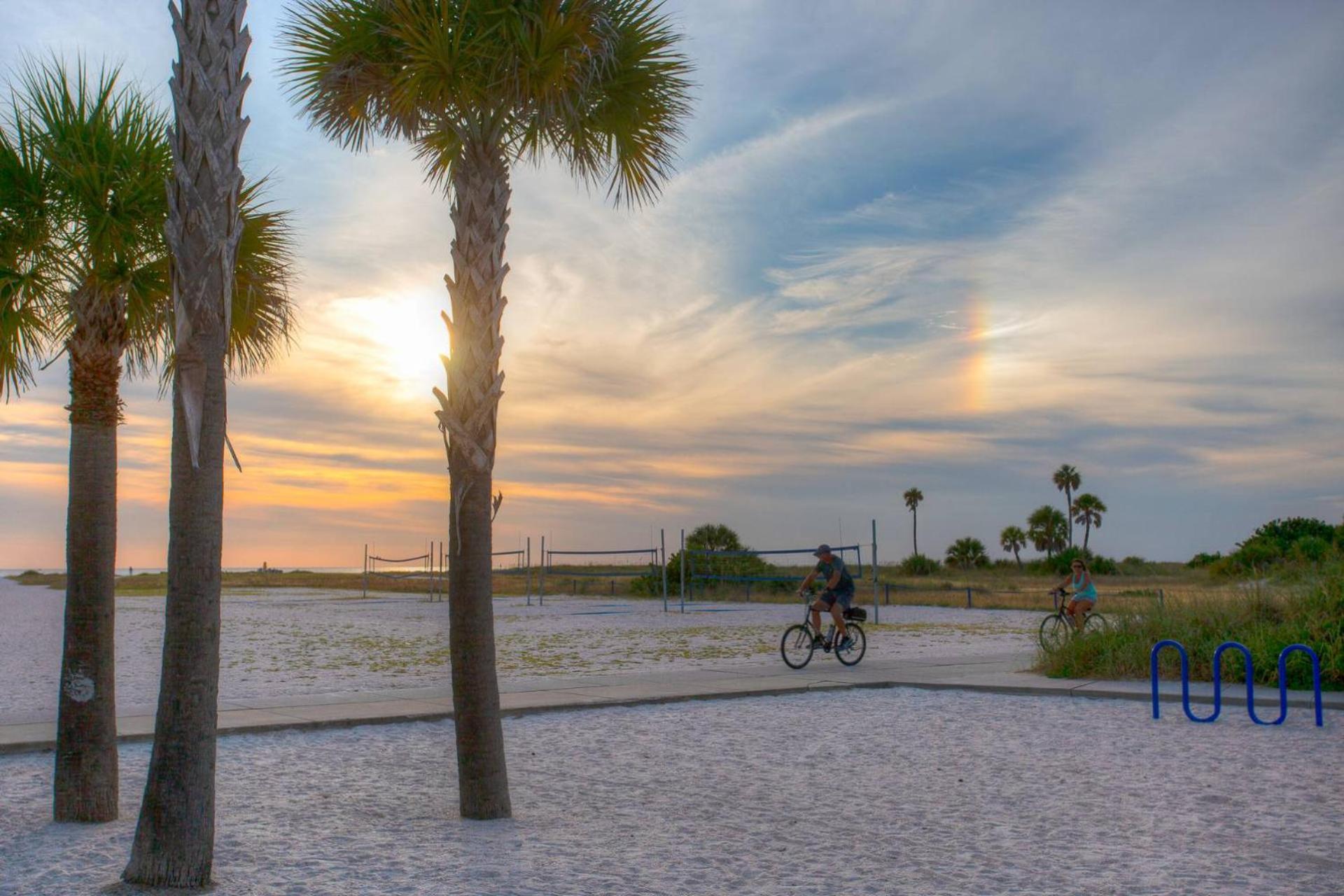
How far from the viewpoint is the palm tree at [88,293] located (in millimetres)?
7086

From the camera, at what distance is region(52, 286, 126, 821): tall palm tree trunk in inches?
278

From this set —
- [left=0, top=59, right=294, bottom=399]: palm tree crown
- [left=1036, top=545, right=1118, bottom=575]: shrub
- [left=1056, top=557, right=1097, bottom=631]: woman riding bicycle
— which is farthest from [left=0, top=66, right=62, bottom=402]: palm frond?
[left=1036, top=545, right=1118, bottom=575]: shrub

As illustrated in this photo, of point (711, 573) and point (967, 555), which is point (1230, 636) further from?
point (967, 555)

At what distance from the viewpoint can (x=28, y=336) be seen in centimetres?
784

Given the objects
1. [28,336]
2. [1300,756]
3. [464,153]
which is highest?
[464,153]

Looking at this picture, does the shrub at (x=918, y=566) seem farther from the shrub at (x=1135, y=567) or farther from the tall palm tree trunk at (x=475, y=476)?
the tall palm tree trunk at (x=475, y=476)

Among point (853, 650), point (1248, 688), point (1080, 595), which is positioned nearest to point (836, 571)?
point (853, 650)

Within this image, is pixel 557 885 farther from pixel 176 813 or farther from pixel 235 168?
pixel 235 168

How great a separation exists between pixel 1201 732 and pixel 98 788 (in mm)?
9276

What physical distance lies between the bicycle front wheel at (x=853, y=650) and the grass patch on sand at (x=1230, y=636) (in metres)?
2.57

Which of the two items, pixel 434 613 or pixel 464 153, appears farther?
pixel 434 613

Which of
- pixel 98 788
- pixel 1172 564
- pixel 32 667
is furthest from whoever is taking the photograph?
pixel 1172 564

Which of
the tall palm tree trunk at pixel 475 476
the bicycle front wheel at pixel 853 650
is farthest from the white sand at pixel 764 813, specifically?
the bicycle front wheel at pixel 853 650

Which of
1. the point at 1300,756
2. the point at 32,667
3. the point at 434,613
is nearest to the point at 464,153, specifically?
the point at 1300,756
